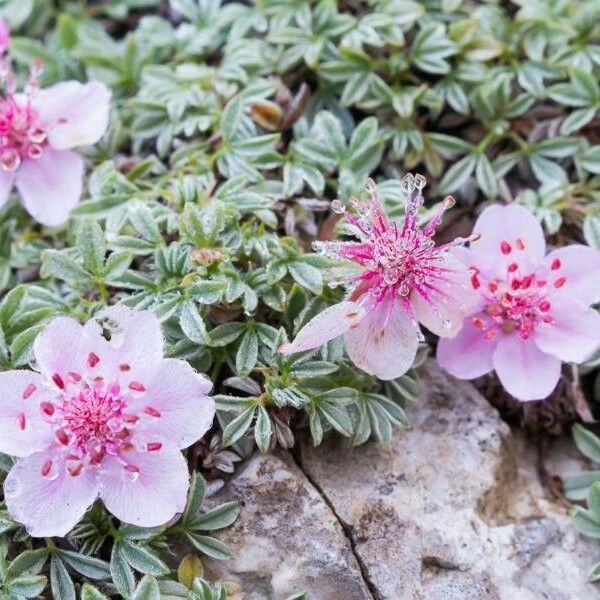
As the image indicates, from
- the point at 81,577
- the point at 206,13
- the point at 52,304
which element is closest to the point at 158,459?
the point at 81,577

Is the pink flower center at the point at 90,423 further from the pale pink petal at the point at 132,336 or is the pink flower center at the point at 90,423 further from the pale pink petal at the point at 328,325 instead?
the pale pink petal at the point at 328,325

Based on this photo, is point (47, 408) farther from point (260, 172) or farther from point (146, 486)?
point (260, 172)

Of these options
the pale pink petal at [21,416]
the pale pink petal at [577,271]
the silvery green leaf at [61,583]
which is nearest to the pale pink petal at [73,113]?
the pale pink petal at [21,416]

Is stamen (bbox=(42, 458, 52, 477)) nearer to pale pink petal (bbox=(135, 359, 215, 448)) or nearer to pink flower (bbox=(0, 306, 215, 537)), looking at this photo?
pink flower (bbox=(0, 306, 215, 537))

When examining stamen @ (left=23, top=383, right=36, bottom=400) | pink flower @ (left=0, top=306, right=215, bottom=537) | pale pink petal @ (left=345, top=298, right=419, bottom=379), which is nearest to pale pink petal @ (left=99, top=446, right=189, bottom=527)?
pink flower @ (left=0, top=306, right=215, bottom=537)

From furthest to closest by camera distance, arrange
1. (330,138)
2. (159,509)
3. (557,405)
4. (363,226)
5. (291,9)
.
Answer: (291,9)
(330,138)
(557,405)
(363,226)
(159,509)

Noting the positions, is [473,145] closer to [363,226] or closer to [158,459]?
[363,226]
